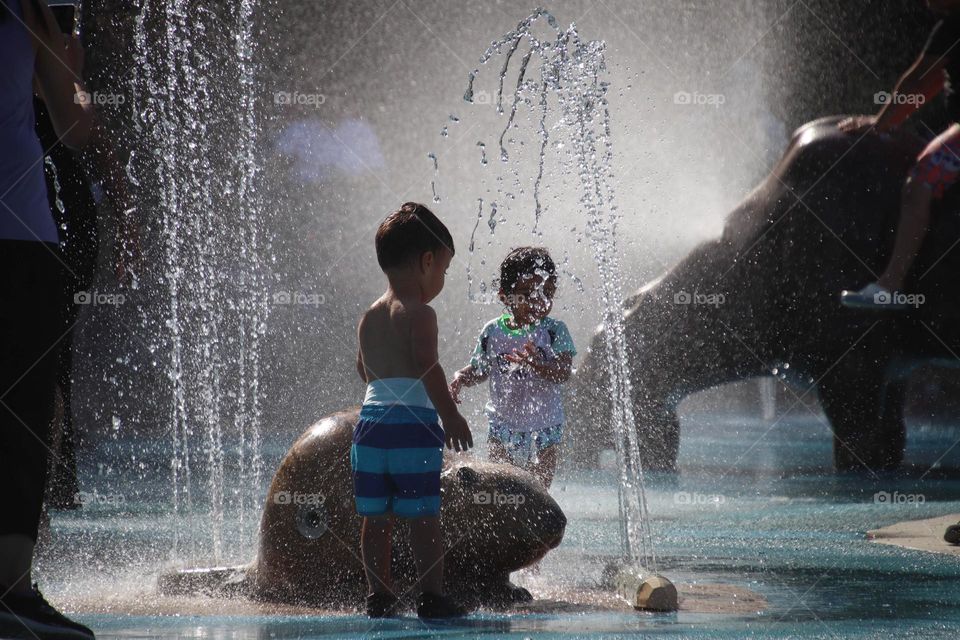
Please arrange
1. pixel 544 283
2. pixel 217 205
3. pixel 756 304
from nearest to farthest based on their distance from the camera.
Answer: pixel 544 283 → pixel 756 304 → pixel 217 205

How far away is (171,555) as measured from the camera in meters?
3.97

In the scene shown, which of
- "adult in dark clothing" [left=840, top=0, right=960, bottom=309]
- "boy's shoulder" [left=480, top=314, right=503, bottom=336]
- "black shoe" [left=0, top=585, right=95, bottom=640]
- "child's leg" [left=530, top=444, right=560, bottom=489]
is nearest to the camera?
"black shoe" [left=0, top=585, right=95, bottom=640]

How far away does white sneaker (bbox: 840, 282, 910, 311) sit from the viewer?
7.00 m

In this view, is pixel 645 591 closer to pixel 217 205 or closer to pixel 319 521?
pixel 319 521

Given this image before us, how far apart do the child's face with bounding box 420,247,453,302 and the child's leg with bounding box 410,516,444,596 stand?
0.59 meters

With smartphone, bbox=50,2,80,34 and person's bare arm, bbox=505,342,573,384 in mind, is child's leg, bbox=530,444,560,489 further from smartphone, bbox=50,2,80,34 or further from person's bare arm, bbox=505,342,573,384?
smartphone, bbox=50,2,80,34

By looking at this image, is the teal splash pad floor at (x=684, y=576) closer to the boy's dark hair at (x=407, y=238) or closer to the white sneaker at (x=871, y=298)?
the boy's dark hair at (x=407, y=238)

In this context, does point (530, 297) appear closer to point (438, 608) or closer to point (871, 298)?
point (438, 608)

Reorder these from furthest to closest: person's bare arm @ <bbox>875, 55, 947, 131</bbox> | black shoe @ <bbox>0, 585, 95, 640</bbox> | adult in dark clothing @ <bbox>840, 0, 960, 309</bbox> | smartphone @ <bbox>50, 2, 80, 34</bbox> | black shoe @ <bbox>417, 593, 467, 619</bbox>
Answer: adult in dark clothing @ <bbox>840, 0, 960, 309</bbox>
person's bare arm @ <bbox>875, 55, 947, 131</bbox>
black shoe @ <bbox>417, 593, 467, 619</bbox>
smartphone @ <bbox>50, 2, 80, 34</bbox>
black shoe @ <bbox>0, 585, 95, 640</bbox>

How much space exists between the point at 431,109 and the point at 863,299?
31.3 feet

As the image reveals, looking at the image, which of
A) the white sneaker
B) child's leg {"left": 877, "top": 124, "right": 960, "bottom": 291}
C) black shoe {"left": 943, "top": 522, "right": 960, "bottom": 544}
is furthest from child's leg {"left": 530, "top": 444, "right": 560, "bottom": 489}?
child's leg {"left": 877, "top": 124, "right": 960, "bottom": 291}

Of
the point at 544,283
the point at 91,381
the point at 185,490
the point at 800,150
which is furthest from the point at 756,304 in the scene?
the point at 91,381

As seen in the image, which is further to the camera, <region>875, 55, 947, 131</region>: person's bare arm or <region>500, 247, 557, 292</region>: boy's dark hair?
<region>875, 55, 947, 131</region>: person's bare arm

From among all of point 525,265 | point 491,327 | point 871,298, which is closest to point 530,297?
point 525,265
